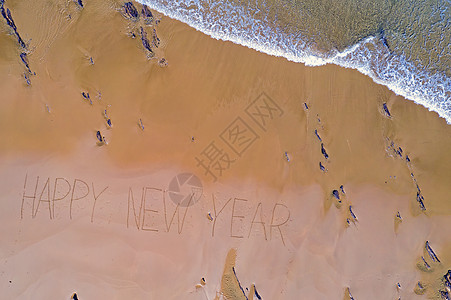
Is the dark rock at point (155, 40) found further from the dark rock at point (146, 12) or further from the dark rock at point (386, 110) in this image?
the dark rock at point (386, 110)

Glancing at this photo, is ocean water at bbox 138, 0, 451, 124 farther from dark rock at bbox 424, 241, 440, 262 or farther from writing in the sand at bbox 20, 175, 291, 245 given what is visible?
writing in the sand at bbox 20, 175, 291, 245

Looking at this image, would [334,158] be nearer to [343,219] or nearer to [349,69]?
[343,219]

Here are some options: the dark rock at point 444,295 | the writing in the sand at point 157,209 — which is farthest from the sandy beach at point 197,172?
the dark rock at point 444,295

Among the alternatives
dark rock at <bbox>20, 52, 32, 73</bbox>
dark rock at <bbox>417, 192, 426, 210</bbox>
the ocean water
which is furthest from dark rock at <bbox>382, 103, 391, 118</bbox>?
dark rock at <bbox>20, 52, 32, 73</bbox>

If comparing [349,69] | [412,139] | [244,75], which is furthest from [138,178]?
[412,139]

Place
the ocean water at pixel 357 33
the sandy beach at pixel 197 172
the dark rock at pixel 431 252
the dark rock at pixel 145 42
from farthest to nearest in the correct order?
the ocean water at pixel 357 33 < the dark rock at pixel 431 252 < the dark rock at pixel 145 42 < the sandy beach at pixel 197 172
